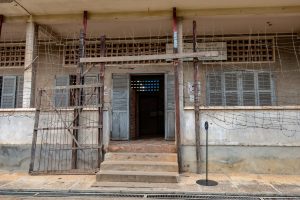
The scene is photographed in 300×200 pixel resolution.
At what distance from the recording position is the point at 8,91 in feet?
29.4

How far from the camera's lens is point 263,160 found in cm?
650

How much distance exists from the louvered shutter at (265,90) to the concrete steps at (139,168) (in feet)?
11.9

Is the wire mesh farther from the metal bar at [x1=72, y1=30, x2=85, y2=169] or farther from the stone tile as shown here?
the stone tile

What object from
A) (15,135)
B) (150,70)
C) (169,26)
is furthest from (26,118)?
(169,26)

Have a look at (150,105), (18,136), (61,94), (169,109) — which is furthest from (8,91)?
(150,105)

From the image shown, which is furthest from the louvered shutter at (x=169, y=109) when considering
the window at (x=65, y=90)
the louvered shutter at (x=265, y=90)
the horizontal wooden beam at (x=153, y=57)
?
the louvered shutter at (x=265, y=90)

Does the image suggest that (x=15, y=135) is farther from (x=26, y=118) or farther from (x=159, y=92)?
(x=159, y=92)

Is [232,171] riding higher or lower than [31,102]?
lower

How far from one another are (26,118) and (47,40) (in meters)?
3.11

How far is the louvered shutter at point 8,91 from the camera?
886 cm

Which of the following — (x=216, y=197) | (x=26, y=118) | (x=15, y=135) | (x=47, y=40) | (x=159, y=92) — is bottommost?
(x=216, y=197)

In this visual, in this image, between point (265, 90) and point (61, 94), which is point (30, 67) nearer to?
point (61, 94)

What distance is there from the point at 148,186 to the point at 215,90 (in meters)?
4.19

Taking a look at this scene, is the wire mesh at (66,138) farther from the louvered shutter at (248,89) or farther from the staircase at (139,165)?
the louvered shutter at (248,89)
